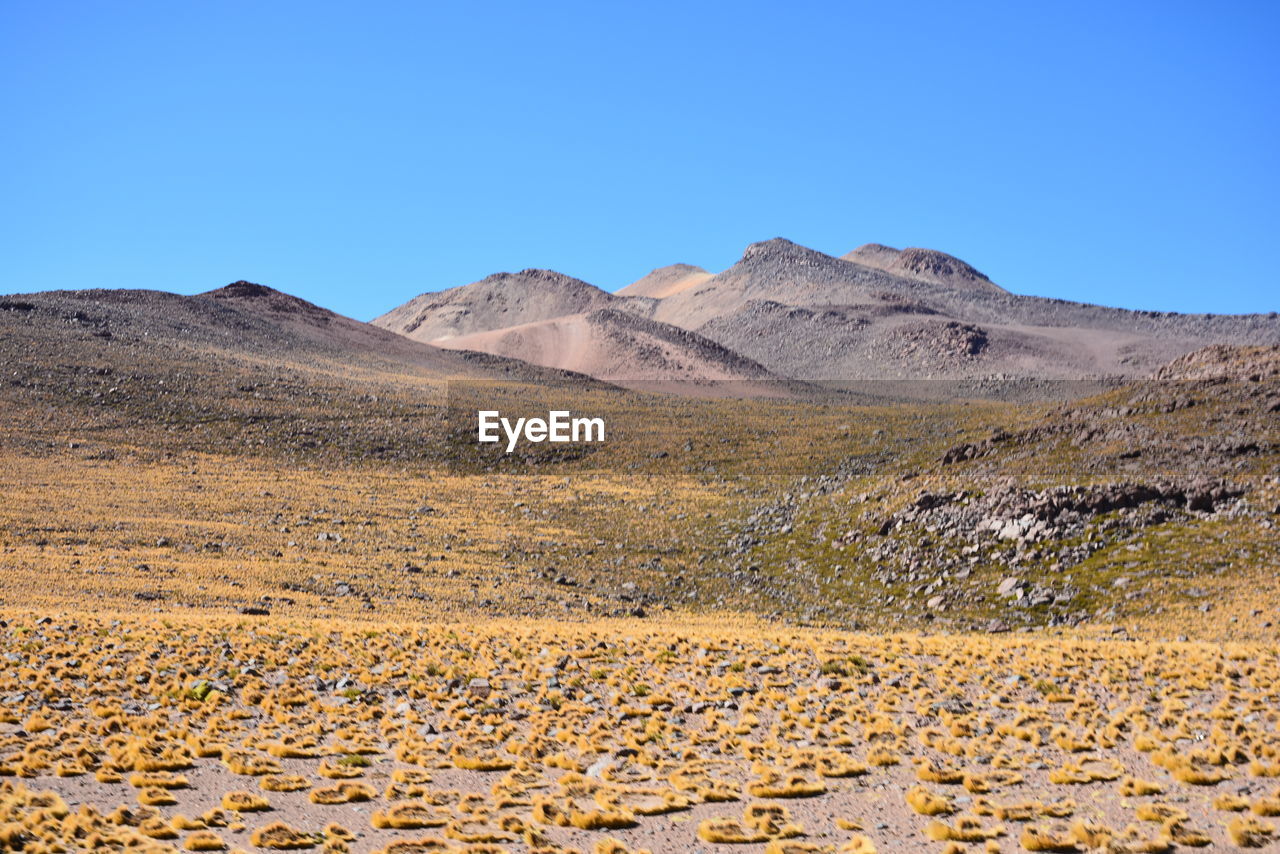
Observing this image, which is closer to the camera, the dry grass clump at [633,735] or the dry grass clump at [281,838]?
the dry grass clump at [281,838]

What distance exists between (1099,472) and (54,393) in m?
77.2

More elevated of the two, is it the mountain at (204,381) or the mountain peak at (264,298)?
the mountain peak at (264,298)

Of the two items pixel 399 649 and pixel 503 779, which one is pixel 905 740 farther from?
pixel 399 649

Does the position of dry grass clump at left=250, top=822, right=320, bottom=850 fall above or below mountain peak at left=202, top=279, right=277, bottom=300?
below

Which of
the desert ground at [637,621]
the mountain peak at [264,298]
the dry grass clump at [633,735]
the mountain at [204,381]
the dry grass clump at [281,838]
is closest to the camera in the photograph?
the dry grass clump at [281,838]

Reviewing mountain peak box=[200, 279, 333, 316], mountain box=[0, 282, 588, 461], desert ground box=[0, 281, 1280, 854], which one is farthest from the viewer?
mountain peak box=[200, 279, 333, 316]

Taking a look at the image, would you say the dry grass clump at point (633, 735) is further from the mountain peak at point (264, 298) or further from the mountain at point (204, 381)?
the mountain peak at point (264, 298)

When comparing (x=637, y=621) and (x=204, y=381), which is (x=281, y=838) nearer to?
(x=637, y=621)

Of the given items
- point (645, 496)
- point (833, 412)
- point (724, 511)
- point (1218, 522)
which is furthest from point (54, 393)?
point (1218, 522)

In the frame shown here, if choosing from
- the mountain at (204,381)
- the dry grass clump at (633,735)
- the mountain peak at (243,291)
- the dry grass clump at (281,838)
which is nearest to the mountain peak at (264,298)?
the mountain peak at (243,291)

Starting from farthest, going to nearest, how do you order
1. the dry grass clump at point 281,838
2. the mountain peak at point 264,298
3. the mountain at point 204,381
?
the mountain peak at point 264,298, the mountain at point 204,381, the dry grass clump at point 281,838

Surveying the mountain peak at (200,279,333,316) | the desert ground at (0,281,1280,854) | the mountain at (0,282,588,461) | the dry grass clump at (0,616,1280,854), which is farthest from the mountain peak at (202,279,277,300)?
the dry grass clump at (0,616,1280,854)

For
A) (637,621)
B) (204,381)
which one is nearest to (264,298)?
(204,381)

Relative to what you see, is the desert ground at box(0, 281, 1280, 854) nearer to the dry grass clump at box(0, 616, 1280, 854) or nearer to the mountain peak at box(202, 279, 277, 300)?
the dry grass clump at box(0, 616, 1280, 854)
